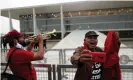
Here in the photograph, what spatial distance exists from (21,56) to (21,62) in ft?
0.30

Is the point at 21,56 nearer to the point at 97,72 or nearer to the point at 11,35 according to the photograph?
the point at 11,35

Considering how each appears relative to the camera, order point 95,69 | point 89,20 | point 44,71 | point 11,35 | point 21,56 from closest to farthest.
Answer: point 95,69 → point 21,56 → point 11,35 → point 44,71 → point 89,20

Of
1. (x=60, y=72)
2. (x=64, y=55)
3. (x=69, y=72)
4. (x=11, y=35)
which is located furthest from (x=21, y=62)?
(x=64, y=55)

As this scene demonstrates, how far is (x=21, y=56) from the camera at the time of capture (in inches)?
122

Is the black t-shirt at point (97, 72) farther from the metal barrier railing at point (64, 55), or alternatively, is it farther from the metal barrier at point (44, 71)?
the metal barrier railing at point (64, 55)

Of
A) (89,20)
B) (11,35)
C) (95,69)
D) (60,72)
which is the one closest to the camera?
(95,69)

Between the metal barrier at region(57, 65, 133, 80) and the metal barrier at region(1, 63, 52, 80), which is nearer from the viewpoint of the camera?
the metal barrier at region(57, 65, 133, 80)

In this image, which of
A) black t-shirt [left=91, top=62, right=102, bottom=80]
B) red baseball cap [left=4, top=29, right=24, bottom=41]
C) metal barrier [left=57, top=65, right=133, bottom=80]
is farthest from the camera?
metal barrier [left=57, top=65, right=133, bottom=80]

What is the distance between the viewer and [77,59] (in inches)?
83.8

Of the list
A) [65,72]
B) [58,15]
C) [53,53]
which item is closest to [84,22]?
[58,15]

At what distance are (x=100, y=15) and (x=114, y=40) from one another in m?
26.3

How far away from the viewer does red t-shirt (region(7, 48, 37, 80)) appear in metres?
3.07

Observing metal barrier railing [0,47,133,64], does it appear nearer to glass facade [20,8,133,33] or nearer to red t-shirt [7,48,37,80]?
red t-shirt [7,48,37,80]

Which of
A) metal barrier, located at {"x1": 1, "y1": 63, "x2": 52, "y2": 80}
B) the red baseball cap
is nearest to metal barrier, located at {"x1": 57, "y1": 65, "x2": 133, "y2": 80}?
metal barrier, located at {"x1": 1, "y1": 63, "x2": 52, "y2": 80}
